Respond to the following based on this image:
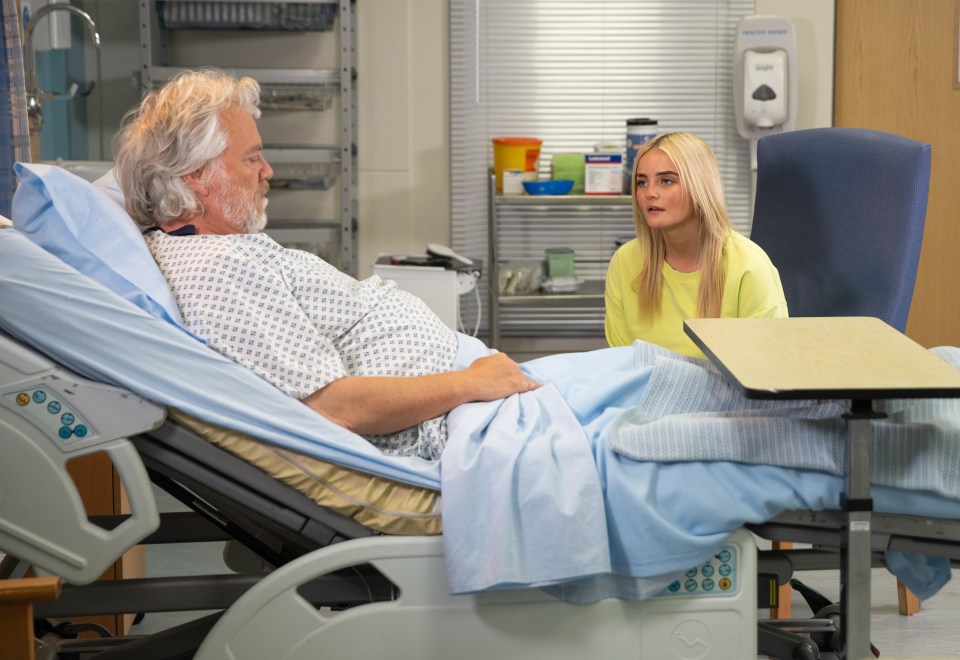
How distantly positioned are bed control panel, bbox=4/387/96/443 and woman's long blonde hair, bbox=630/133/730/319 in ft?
4.77

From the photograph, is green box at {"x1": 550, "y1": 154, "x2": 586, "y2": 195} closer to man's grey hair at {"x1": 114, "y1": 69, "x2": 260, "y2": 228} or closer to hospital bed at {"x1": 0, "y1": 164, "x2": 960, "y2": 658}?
man's grey hair at {"x1": 114, "y1": 69, "x2": 260, "y2": 228}

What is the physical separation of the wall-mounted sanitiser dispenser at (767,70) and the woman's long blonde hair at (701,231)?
1788 mm

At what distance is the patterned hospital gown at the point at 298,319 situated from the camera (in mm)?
1701

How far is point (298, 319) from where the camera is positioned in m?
1.74

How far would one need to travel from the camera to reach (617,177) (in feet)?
13.8

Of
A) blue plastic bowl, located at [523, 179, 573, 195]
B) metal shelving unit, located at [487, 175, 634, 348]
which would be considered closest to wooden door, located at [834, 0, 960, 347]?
metal shelving unit, located at [487, 175, 634, 348]

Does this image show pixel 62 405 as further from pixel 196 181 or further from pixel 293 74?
pixel 293 74

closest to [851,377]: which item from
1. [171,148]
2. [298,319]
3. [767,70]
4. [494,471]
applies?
[494,471]

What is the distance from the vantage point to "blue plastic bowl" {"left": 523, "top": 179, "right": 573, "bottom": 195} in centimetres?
416

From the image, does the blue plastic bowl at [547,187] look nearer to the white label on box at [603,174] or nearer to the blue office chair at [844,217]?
the white label on box at [603,174]

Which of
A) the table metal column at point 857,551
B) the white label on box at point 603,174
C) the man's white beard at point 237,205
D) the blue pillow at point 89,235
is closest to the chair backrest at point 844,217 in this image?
the white label on box at point 603,174

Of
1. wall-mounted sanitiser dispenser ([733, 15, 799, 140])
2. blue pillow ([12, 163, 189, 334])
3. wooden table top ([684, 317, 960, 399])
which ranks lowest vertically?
wooden table top ([684, 317, 960, 399])

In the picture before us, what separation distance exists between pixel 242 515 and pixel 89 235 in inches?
20.3

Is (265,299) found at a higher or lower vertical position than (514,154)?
lower
